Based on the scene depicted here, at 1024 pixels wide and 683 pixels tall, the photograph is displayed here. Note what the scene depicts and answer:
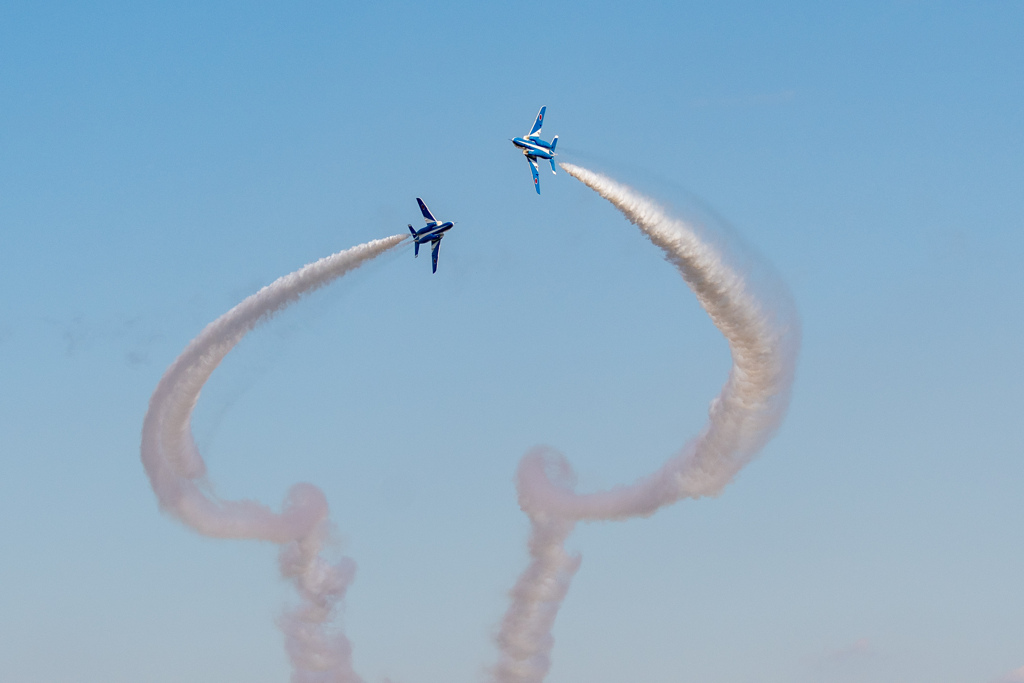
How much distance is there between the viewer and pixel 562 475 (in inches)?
4235

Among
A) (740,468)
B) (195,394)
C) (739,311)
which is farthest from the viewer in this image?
(195,394)

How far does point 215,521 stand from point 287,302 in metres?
14.0

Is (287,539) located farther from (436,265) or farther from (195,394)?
(436,265)

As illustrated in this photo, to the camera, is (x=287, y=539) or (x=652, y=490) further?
(x=287, y=539)

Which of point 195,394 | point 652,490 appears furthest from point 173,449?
point 652,490

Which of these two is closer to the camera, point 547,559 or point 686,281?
point 686,281

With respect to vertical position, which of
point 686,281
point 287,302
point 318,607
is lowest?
point 318,607

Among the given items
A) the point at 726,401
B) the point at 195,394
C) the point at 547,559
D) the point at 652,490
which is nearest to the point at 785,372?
the point at 726,401

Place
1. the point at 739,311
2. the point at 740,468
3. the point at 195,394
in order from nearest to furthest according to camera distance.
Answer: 1. the point at 739,311
2. the point at 740,468
3. the point at 195,394

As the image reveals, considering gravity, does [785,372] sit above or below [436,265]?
below

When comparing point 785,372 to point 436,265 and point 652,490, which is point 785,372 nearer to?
point 652,490

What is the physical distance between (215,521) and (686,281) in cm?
3415

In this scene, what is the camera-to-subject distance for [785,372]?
93.2 m

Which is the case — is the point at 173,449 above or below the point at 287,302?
below
